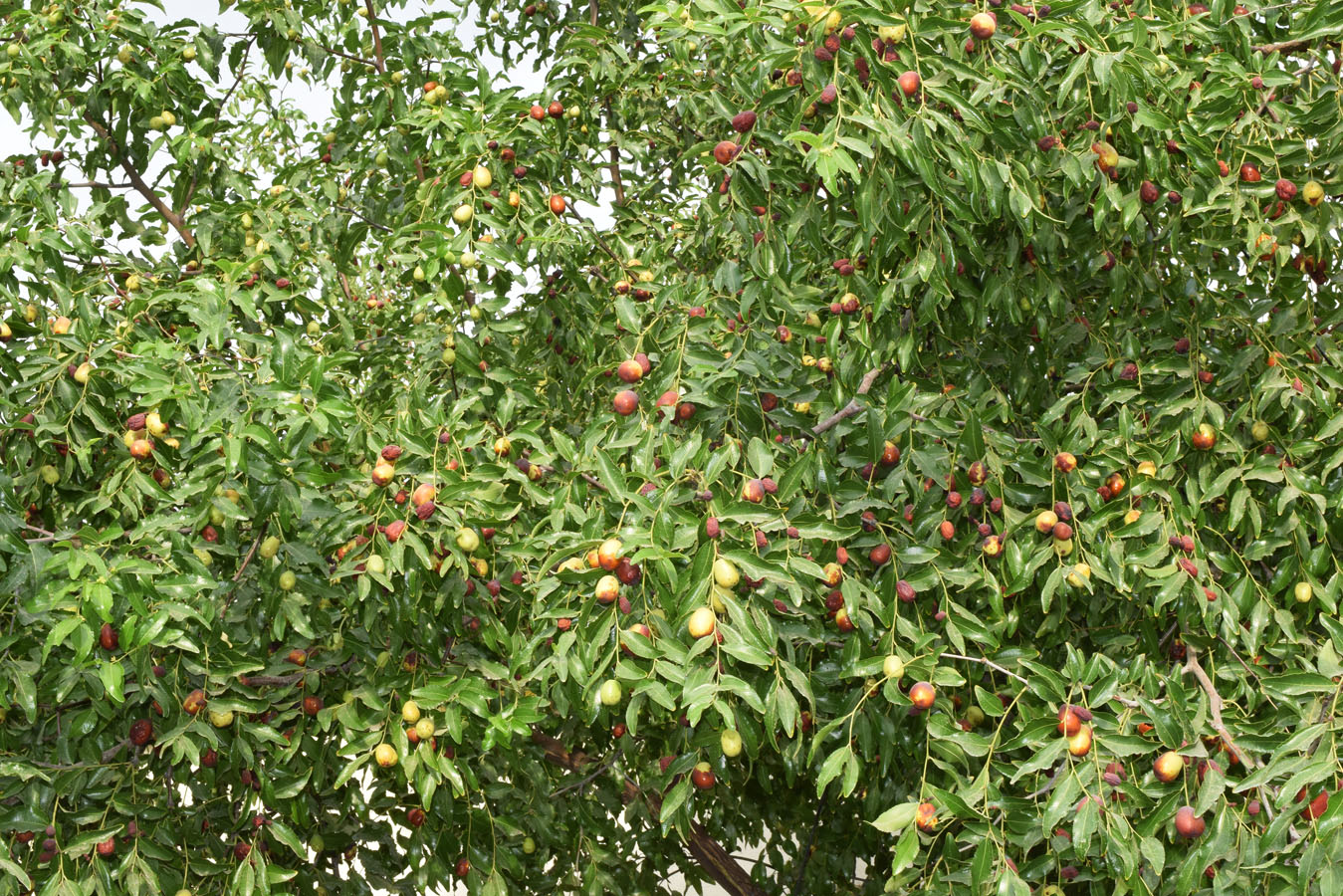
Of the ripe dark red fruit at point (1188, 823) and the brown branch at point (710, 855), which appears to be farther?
the brown branch at point (710, 855)

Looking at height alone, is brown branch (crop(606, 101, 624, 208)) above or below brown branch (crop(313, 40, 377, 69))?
below

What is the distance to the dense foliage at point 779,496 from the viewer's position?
2158 mm

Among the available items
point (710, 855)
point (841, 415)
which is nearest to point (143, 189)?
point (841, 415)

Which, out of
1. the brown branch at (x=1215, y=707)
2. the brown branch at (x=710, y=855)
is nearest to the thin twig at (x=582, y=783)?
the brown branch at (x=710, y=855)

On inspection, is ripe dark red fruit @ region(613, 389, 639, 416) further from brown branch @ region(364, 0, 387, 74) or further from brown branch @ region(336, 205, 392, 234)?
brown branch @ region(364, 0, 387, 74)

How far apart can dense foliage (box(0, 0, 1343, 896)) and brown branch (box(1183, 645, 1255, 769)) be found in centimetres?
1

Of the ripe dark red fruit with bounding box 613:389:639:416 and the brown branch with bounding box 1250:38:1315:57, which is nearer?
the ripe dark red fruit with bounding box 613:389:639:416

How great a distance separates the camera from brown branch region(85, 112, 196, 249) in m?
3.52

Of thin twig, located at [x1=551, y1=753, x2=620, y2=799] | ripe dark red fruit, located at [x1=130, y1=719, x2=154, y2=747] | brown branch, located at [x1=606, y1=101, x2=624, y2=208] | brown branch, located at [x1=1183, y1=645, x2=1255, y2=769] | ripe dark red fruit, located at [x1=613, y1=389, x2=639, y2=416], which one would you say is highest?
ripe dark red fruit, located at [x1=613, y1=389, x2=639, y2=416]

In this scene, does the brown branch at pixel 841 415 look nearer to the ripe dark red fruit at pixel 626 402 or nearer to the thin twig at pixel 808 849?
the ripe dark red fruit at pixel 626 402

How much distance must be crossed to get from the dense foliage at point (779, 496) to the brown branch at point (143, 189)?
20 centimetres

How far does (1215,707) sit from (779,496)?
102 cm

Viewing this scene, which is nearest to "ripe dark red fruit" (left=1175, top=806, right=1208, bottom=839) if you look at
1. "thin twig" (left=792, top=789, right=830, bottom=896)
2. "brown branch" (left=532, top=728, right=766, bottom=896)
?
"thin twig" (left=792, top=789, right=830, bottom=896)

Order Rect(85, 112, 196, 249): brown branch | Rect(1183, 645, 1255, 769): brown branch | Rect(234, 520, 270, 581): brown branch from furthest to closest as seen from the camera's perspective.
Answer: Rect(85, 112, 196, 249): brown branch
Rect(234, 520, 270, 581): brown branch
Rect(1183, 645, 1255, 769): brown branch
